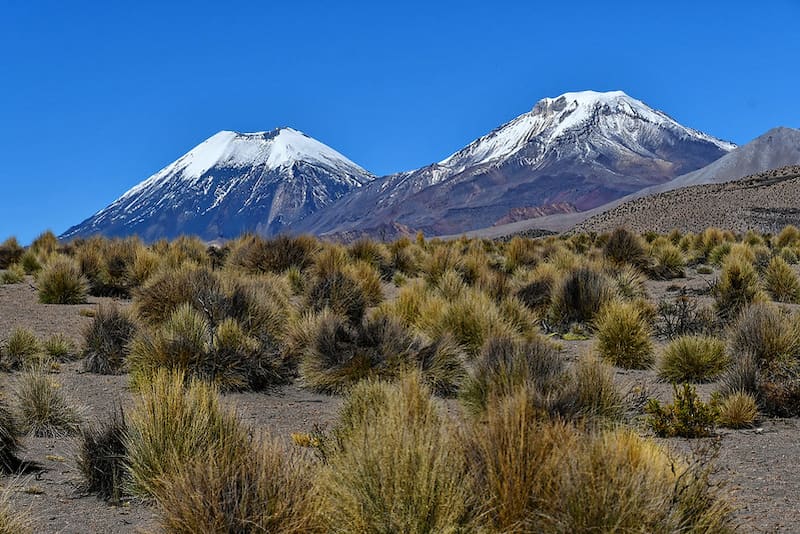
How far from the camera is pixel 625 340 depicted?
30.0 ft

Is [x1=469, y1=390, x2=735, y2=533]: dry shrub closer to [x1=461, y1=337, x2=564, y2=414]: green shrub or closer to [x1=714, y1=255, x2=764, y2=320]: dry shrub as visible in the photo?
[x1=461, y1=337, x2=564, y2=414]: green shrub

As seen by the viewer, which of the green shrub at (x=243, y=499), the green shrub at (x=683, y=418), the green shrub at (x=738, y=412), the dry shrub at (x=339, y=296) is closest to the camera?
the green shrub at (x=243, y=499)

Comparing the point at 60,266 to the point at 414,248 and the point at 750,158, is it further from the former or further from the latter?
the point at 750,158

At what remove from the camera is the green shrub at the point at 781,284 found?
14094 mm

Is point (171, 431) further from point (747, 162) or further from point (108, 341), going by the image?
point (747, 162)

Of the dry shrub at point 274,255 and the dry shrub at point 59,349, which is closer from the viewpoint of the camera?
the dry shrub at point 59,349

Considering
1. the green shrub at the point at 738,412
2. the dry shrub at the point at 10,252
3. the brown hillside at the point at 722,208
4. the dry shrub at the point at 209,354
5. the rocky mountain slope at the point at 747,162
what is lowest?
the green shrub at the point at 738,412

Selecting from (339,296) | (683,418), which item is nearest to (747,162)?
(339,296)

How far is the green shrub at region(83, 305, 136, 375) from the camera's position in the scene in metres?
8.48

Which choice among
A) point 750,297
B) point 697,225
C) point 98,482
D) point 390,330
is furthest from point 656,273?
point 697,225

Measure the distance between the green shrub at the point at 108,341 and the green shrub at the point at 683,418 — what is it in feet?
17.6

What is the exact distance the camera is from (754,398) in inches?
261

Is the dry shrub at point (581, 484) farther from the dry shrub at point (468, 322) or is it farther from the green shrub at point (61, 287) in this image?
the green shrub at point (61, 287)

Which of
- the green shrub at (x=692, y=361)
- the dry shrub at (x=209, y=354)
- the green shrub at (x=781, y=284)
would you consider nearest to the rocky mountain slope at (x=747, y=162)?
the green shrub at (x=781, y=284)
